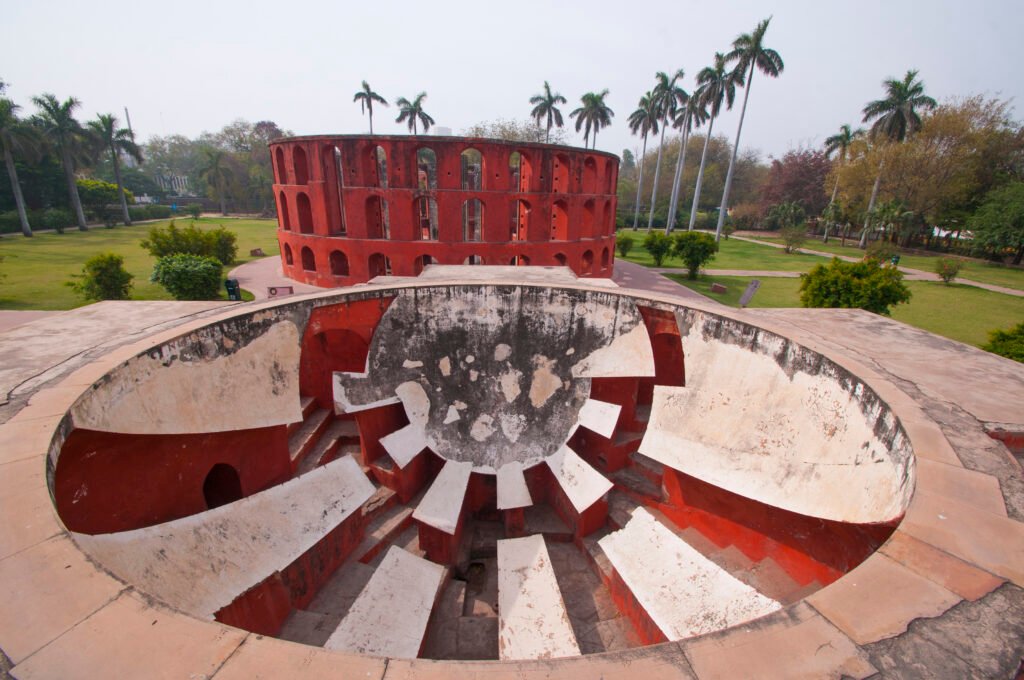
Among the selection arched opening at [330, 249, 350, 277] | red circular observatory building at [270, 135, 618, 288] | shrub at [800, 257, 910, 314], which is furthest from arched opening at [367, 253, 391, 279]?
shrub at [800, 257, 910, 314]

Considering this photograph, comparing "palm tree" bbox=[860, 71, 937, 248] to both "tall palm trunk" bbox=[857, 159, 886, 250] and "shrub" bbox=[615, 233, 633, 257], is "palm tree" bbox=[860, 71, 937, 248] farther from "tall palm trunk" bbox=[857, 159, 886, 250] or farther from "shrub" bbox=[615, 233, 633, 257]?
"shrub" bbox=[615, 233, 633, 257]

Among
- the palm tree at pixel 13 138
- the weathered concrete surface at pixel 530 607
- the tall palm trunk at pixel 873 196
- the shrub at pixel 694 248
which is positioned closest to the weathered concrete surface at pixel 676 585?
the weathered concrete surface at pixel 530 607

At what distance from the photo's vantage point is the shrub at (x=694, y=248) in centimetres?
2358

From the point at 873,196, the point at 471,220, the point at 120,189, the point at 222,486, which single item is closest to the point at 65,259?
the point at 120,189

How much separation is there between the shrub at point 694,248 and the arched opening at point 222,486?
74.1 ft

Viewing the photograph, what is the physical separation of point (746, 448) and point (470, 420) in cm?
477

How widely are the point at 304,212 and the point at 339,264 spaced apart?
2841 mm

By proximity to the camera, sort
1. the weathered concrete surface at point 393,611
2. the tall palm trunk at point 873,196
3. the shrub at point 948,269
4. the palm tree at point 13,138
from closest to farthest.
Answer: the weathered concrete surface at point 393,611 < the shrub at point 948,269 < the palm tree at point 13,138 < the tall palm trunk at point 873,196

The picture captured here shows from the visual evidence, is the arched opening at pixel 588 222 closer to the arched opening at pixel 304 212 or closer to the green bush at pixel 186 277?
the arched opening at pixel 304 212

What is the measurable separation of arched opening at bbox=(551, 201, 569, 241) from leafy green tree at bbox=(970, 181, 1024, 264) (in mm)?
29440

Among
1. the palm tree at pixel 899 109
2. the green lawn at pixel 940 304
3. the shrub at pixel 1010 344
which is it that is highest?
the palm tree at pixel 899 109

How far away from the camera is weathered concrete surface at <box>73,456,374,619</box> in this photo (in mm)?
4066

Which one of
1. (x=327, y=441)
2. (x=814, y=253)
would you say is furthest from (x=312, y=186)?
(x=814, y=253)

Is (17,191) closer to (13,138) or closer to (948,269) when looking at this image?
(13,138)
